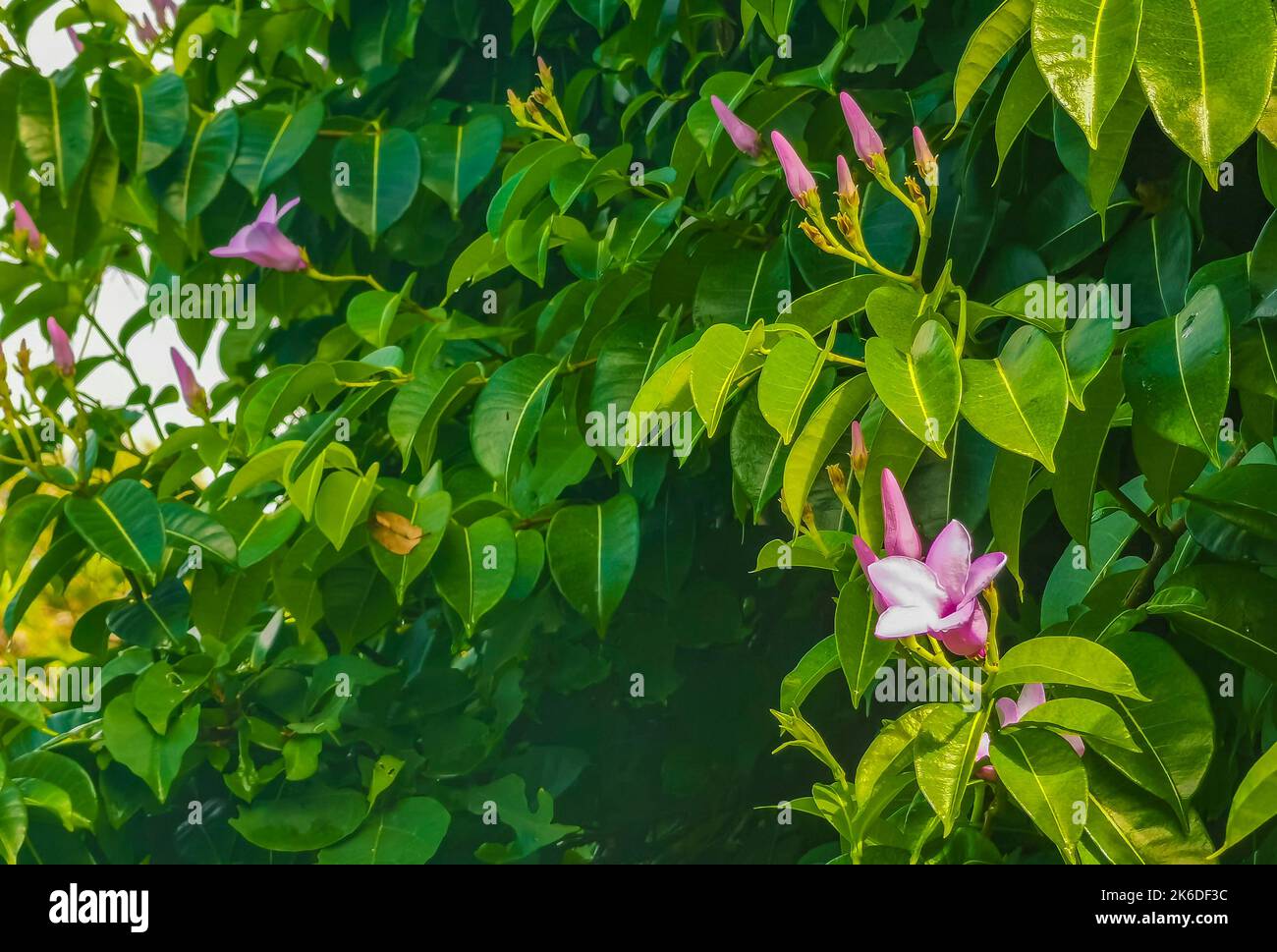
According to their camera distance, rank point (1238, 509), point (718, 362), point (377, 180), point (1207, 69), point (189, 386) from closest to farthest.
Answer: point (1207, 69), point (718, 362), point (1238, 509), point (377, 180), point (189, 386)

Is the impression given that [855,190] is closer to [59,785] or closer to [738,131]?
[738,131]

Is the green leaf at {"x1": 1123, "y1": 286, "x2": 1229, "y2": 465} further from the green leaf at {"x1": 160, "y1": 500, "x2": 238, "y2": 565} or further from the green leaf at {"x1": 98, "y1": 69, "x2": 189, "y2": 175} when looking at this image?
the green leaf at {"x1": 98, "y1": 69, "x2": 189, "y2": 175}

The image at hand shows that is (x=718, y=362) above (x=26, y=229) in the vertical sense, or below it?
below

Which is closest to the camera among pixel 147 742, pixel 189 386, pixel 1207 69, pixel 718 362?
pixel 1207 69

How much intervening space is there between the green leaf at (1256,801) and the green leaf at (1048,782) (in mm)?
85

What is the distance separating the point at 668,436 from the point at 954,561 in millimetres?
612

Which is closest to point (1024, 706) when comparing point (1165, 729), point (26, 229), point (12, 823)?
point (1165, 729)

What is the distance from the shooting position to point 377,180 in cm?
140

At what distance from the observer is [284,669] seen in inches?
56.1

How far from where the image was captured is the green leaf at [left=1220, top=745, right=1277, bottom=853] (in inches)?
27.3

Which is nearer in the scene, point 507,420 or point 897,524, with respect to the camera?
point 897,524

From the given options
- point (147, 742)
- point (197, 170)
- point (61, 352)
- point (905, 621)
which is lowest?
point (147, 742)
